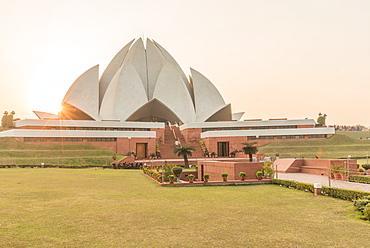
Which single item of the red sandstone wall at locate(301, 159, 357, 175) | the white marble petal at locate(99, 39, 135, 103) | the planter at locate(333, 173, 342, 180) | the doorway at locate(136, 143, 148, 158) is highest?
the white marble petal at locate(99, 39, 135, 103)

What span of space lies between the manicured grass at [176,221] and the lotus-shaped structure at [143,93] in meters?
37.2

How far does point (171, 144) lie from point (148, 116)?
15383mm

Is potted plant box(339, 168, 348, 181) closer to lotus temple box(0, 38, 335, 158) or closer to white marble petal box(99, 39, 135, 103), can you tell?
lotus temple box(0, 38, 335, 158)

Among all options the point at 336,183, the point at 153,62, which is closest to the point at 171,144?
the point at 153,62

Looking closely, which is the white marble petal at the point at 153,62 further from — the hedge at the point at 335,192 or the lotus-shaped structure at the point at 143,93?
the hedge at the point at 335,192

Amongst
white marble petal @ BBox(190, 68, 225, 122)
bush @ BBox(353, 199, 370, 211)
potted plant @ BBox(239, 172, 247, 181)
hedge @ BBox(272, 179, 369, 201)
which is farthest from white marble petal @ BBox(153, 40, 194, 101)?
bush @ BBox(353, 199, 370, 211)

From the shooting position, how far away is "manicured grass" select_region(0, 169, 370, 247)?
535 centimetres

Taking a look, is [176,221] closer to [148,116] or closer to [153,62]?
[148,116]

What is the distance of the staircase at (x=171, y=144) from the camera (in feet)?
120

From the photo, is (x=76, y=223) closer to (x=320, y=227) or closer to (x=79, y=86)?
(x=320, y=227)

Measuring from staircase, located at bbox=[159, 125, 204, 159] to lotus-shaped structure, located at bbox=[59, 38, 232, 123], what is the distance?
4872mm

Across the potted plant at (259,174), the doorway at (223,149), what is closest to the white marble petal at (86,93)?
the doorway at (223,149)

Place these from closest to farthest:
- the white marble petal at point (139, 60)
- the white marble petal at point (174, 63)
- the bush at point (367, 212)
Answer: the bush at point (367, 212), the white marble petal at point (139, 60), the white marble petal at point (174, 63)

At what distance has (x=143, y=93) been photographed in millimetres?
48344
